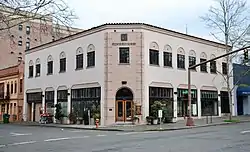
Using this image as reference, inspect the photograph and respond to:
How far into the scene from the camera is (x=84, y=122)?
36656 millimetres

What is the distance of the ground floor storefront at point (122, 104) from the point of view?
34.6m

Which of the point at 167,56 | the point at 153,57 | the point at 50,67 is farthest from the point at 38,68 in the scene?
the point at 167,56

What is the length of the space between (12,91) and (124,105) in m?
24.2

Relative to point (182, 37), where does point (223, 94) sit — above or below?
below

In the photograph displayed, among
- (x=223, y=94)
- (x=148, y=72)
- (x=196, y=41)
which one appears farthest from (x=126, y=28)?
(x=223, y=94)

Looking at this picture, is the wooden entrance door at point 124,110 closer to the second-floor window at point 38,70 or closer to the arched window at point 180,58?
the arched window at point 180,58

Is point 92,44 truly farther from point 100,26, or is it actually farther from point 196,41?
point 196,41

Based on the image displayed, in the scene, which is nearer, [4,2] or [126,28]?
[4,2]

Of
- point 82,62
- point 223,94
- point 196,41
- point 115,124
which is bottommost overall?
point 115,124

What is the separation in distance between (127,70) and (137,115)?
4.54 m

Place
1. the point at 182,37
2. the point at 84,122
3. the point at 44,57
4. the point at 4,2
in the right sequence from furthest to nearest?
1. the point at 44,57
2. the point at 182,37
3. the point at 84,122
4. the point at 4,2

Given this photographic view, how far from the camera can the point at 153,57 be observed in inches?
1438

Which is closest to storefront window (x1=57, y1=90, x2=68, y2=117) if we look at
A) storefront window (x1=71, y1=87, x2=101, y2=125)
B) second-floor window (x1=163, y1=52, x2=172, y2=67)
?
storefront window (x1=71, y1=87, x2=101, y2=125)

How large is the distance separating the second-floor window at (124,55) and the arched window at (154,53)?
8.33 ft
